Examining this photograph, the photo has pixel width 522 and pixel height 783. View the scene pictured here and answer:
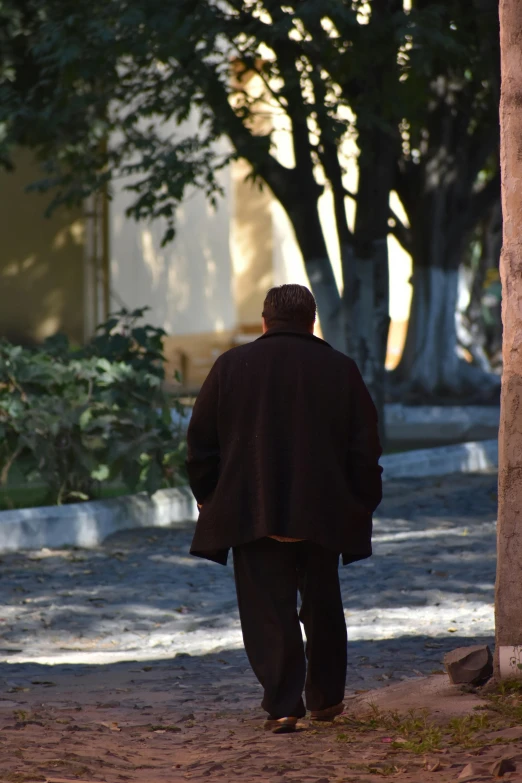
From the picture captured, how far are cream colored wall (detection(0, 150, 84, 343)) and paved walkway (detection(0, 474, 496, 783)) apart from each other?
1079 cm

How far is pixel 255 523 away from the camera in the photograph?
4.79 m

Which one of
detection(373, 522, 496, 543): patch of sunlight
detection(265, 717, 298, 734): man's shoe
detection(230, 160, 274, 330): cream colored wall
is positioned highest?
detection(230, 160, 274, 330): cream colored wall

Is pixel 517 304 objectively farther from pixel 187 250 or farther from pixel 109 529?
pixel 187 250

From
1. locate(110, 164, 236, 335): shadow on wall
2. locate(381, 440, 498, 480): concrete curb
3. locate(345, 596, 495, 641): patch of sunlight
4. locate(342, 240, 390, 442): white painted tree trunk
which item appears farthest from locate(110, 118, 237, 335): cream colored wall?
locate(345, 596, 495, 641): patch of sunlight

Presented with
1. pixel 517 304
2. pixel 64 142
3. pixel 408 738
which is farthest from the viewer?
pixel 64 142

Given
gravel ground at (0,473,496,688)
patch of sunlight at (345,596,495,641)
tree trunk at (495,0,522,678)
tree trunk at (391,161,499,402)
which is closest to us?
tree trunk at (495,0,522,678)

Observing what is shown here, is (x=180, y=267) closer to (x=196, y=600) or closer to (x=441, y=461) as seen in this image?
(x=441, y=461)

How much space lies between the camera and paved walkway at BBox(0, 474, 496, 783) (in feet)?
17.8

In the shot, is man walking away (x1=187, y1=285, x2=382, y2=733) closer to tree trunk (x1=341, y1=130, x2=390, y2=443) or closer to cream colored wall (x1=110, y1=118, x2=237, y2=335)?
→ tree trunk (x1=341, y1=130, x2=390, y2=443)

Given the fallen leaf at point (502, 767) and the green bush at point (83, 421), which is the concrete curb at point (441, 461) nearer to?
the green bush at point (83, 421)

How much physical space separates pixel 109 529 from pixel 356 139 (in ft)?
19.0

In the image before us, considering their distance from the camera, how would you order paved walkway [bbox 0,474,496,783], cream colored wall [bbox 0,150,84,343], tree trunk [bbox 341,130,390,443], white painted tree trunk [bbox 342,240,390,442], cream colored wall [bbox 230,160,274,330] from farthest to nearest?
cream colored wall [bbox 230,160,274,330] → cream colored wall [bbox 0,150,84,343] → white painted tree trunk [bbox 342,240,390,442] → tree trunk [bbox 341,130,390,443] → paved walkway [bbox 0,474,496,783]

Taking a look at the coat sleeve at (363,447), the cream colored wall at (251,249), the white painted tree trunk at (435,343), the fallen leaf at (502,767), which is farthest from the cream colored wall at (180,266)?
the fallen leaf at (502,767)

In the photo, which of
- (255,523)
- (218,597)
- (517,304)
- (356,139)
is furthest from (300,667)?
(356,139)
